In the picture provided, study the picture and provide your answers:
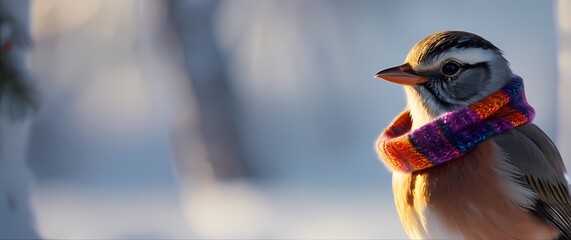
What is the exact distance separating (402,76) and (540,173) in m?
0.19

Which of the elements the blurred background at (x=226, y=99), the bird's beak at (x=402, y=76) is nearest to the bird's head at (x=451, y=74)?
the bird's beak at (x=402, y=76)

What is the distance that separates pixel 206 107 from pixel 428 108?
79 cm

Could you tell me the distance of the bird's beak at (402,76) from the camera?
821 mm

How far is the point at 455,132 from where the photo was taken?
772 mm

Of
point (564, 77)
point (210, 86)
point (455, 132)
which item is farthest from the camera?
point (210, 86)

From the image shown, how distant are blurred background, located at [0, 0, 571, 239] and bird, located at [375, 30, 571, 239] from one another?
57 cm

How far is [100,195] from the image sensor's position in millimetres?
1506

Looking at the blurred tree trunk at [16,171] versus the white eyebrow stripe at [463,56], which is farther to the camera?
the blurred tree trunk at [16,171]

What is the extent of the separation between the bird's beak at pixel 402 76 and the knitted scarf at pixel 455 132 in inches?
2.2

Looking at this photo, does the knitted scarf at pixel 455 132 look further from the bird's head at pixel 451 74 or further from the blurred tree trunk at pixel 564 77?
the blurred tree trunk at pixel 564 77

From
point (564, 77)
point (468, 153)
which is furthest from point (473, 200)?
point (564, 77)

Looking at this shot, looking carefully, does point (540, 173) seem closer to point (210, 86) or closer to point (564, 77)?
point (564, 77)

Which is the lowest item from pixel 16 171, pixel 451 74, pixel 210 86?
pixel 16 171

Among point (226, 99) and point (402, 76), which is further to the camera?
point (226, 99)
